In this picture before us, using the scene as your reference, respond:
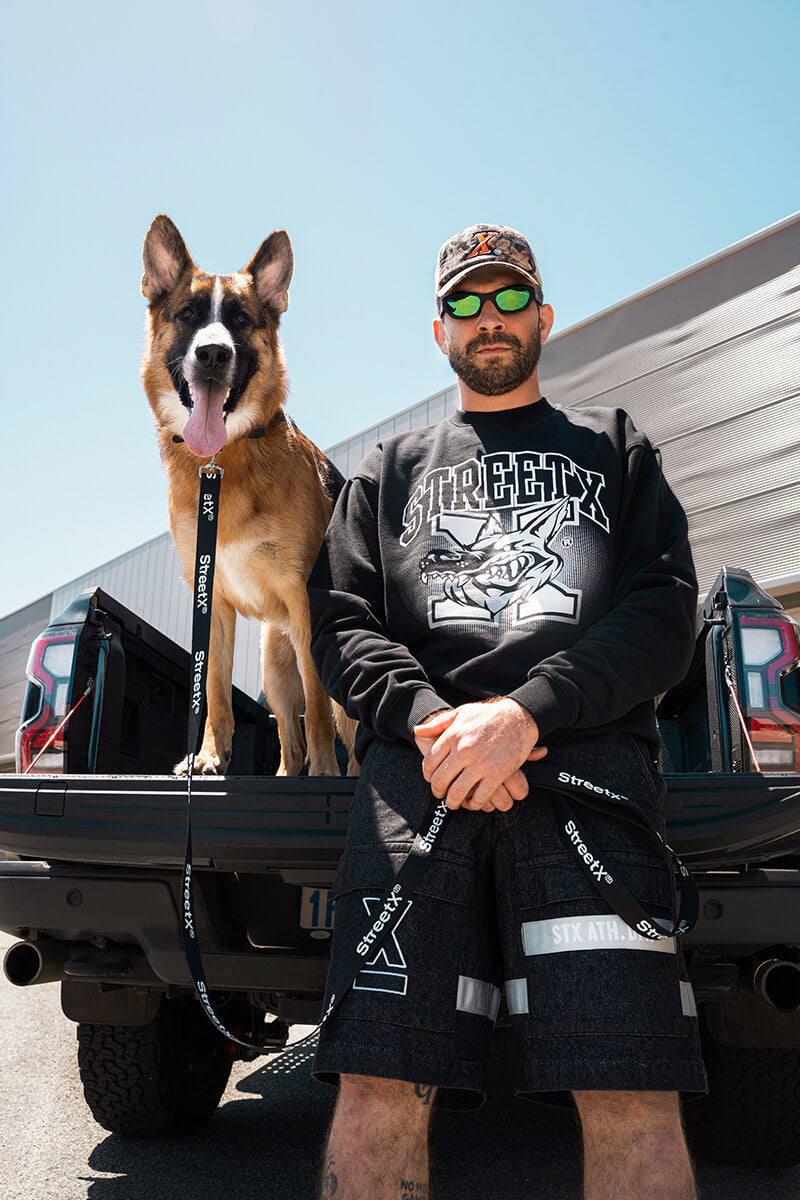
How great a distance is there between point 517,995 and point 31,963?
4.58 ft

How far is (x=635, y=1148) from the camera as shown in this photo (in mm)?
1424

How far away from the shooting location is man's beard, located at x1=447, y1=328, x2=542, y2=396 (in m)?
2.18

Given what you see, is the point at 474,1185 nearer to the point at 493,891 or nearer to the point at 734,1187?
the point at 734,1187

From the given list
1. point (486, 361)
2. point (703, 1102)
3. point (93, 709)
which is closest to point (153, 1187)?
point (93, 709)

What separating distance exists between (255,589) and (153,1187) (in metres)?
1.94

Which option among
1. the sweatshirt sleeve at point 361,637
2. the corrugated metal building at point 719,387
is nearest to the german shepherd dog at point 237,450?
the sweatshirt sleeve at point 361,637

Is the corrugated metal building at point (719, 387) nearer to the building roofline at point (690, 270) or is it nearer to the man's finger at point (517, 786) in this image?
the building roofline at point (690, 270)

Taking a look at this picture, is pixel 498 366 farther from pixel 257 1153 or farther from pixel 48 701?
pixel 257 1153

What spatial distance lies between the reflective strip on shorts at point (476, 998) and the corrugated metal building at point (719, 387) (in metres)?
8.53

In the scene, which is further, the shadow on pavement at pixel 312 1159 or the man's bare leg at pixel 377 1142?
the shadow on pavement at pixel 312 1159

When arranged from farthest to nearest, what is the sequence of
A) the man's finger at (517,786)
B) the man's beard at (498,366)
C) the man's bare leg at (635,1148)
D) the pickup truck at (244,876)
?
the man's beard at (498,366) < the pickup truck at (244,876) < the man's finger at (517,786) < the man's bare leg at (635,1148)

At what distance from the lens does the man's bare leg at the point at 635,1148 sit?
1398 millimetres

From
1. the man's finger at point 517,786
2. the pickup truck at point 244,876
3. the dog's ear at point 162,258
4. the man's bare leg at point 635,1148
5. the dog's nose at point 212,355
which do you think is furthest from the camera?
the dog's ear at point 162,258

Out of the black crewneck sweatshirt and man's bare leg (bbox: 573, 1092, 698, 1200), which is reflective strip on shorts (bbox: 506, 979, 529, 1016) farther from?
the black crewneck sweatshirt
